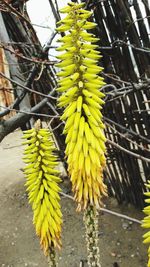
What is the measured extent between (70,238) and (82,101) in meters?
2.65

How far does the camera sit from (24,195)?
4812 millimetres

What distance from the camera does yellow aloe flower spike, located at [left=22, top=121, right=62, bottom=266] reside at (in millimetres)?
1594

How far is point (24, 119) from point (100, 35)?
3.36 feet

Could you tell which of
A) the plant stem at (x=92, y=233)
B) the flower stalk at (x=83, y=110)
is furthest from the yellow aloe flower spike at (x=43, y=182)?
the plant stem at (x=92, y=233)

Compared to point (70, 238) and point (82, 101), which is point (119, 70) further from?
point (82, 101)

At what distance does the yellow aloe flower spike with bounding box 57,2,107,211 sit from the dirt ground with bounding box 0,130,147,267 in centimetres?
168

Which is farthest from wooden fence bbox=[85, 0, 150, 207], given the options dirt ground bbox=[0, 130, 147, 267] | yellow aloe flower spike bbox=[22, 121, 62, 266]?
yellow aloe flower spike bbox=[22, 121, 62, 266]

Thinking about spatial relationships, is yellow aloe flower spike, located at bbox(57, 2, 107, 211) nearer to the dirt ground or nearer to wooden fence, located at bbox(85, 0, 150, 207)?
wooden fence, located at bbox(85, 0, 150, 207)

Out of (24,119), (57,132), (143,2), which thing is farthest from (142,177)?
(143,2)

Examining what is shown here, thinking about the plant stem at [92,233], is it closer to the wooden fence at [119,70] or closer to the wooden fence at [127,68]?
the wooden fence at [119,70]

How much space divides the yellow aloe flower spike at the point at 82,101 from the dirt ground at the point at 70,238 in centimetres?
168

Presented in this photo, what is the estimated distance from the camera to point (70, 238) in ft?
12.5

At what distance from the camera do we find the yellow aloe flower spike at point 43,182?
1.59 meters

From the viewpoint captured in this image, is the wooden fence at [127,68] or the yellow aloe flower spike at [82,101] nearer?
the yellow aloe flower spike at [82,101]
